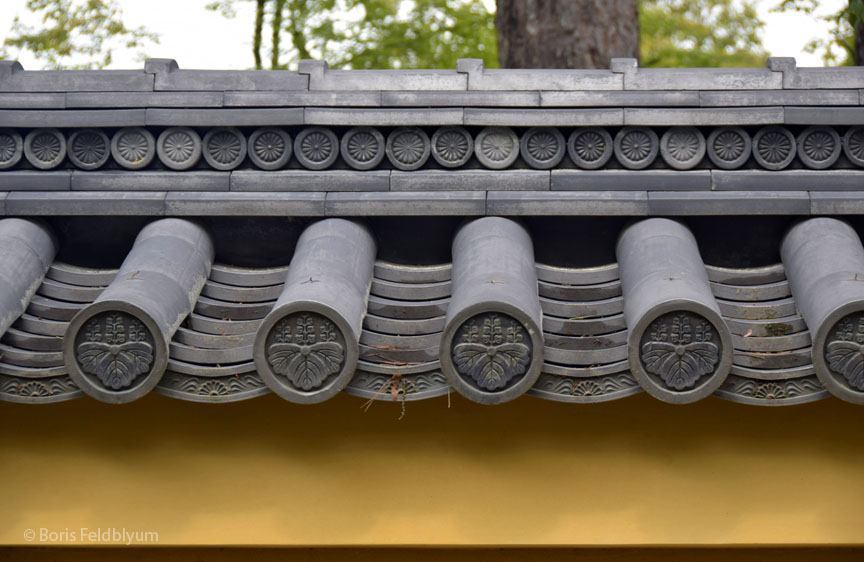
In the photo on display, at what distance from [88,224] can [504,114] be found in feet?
5.60

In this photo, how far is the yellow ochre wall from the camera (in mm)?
3594

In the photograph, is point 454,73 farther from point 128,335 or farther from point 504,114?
point 128,335

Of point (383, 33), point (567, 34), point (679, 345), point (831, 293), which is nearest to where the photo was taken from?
point (679, 345)

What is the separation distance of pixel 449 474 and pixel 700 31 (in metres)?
15.4

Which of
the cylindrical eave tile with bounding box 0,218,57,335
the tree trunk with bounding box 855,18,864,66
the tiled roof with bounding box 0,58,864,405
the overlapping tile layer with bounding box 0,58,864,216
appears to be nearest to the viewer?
the tiled roof with bounding box 0,58,864,405

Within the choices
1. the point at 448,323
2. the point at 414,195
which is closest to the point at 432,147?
the point at 414,195

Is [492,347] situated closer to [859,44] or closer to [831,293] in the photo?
[831,293]

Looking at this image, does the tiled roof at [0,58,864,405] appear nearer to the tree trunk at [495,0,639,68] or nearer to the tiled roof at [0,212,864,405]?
the tiled roof at [0,212,864,405]

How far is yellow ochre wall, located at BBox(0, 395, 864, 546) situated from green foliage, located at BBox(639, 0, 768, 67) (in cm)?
1360

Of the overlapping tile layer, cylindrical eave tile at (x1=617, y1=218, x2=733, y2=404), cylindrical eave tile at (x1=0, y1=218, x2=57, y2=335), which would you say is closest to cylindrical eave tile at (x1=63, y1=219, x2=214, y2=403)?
cylindrical eave tile at (x1=0, y1=218, x2=57, y2=335)

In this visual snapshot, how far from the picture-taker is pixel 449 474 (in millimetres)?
3652

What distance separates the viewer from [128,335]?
3.11m

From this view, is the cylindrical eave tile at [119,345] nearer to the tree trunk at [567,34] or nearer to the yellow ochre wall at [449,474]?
the yellow ochre wall at [449,474]

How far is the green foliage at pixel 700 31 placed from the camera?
1697 centimetres
